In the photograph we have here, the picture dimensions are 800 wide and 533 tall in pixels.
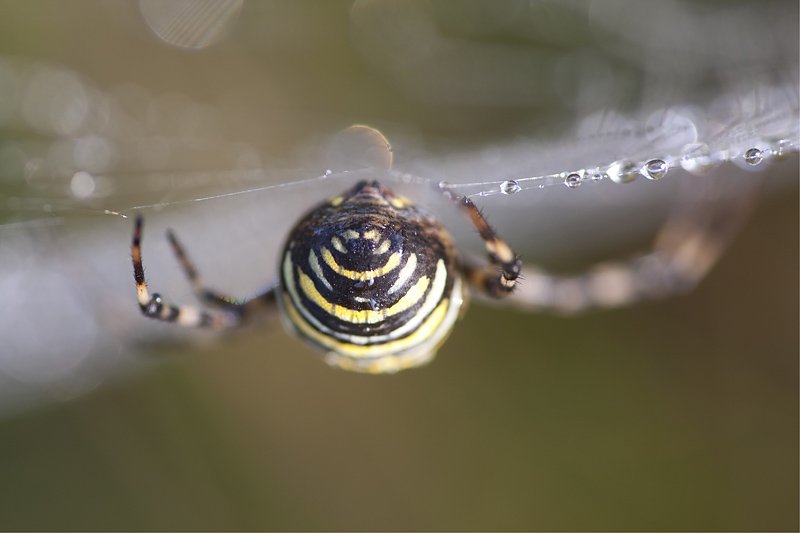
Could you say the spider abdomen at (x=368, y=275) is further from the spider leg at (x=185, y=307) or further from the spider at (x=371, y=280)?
the spider leg at (x=185, y=307)

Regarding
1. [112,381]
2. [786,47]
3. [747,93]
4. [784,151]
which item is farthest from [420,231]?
[112,381]

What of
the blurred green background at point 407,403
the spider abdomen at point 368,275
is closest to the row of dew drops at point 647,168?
the spider abdomen at point 368,275

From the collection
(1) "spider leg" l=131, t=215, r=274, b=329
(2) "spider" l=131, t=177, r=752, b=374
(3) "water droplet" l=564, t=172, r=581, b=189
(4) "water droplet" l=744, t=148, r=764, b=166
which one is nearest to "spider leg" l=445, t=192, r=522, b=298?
(2) "spider" l=131, t=177, r=752, b=374

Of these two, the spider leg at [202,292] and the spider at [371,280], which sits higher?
the spider leg at [202,292]

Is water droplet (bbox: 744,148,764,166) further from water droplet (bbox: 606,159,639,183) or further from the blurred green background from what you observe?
the blurred green background

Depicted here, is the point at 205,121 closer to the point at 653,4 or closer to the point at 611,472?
the point at 653,4

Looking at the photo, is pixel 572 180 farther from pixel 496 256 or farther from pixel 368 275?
pixel 368 275
